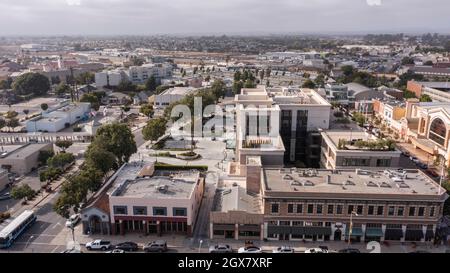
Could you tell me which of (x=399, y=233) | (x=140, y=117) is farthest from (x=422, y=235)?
(x=140, y=117)

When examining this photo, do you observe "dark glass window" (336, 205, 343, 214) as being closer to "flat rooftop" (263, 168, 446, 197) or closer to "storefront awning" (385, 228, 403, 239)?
"flat rooftop" (263, 168, 446, 197)

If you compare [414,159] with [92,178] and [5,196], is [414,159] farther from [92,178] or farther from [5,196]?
[5,196]

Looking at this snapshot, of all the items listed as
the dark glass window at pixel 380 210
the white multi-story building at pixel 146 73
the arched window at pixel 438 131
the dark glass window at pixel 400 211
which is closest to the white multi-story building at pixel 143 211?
the dark glass window at pixel 380 210

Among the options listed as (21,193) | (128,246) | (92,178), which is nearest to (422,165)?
→ (128,246)
